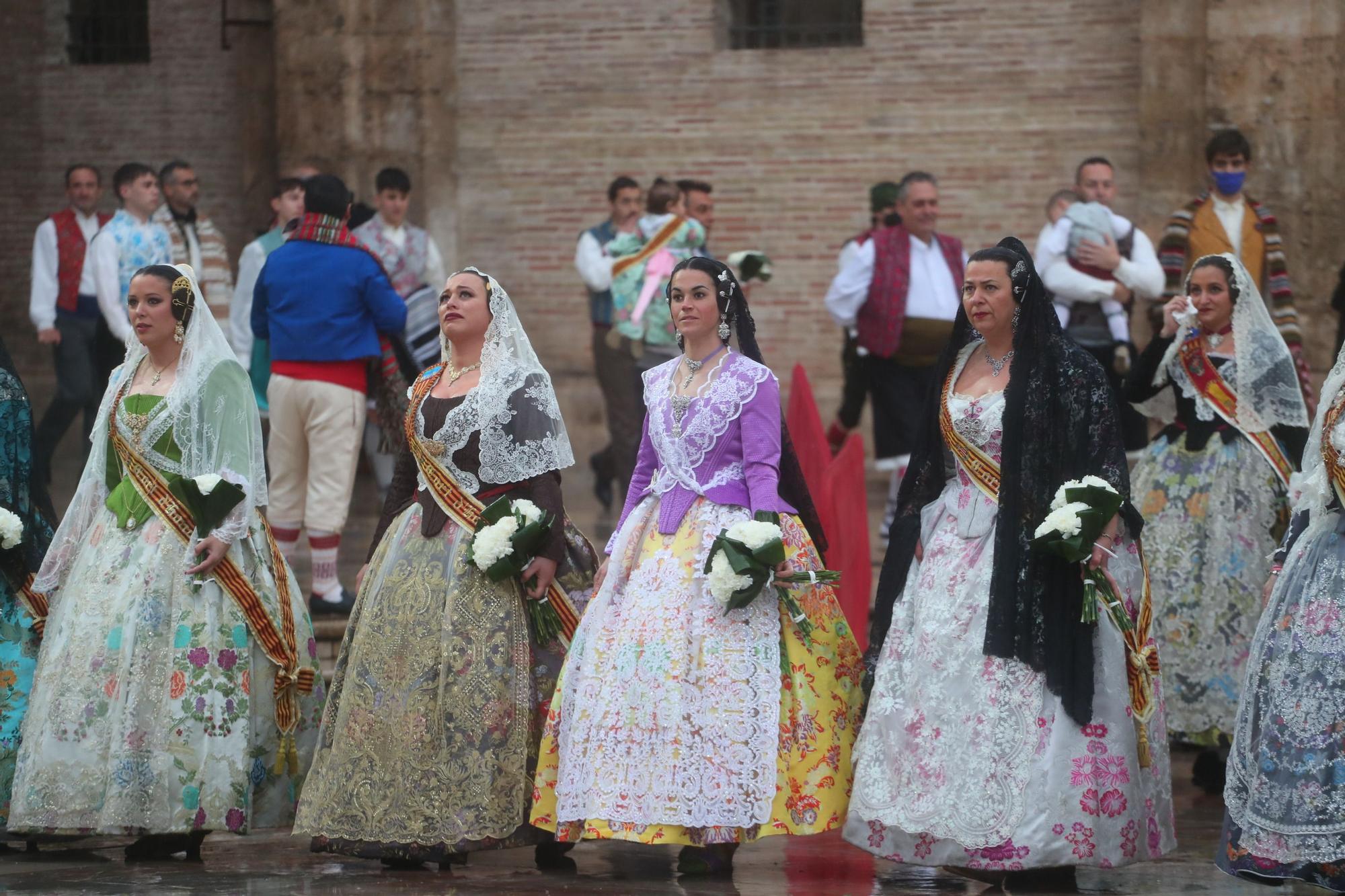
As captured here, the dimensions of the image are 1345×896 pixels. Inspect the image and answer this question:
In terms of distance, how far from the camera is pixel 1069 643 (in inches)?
244

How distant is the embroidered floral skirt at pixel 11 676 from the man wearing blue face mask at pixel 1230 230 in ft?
18.9

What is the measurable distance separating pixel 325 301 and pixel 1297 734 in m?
5.05

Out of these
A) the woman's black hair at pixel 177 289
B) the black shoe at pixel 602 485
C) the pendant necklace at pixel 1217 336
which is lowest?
the black shoe at pixel 602 485

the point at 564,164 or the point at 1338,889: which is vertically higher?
the point at 564,164

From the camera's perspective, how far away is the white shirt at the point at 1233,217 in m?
10.6

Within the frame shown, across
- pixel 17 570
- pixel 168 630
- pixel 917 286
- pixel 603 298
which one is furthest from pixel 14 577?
pixel 603 298

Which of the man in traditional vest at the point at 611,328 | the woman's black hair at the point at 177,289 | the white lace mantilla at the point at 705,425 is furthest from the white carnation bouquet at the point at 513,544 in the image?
the man in traditional vest at the point at 611,328

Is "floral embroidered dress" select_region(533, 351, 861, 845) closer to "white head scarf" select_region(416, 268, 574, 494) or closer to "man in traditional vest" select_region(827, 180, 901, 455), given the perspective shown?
"white head scarf" select_region(416, 268, 574, 494)

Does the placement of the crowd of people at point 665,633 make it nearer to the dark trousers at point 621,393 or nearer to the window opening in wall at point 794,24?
the dark trousers at point 621,393

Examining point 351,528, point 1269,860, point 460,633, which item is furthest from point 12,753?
point 351,528

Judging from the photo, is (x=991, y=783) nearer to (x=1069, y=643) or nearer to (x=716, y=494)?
(x=1069, y=643)

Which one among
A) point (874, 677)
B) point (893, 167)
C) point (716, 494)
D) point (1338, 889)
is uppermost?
point (893, 167)

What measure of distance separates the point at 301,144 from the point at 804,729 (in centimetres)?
887

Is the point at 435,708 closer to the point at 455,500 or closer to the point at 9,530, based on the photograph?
the point at 455,500
